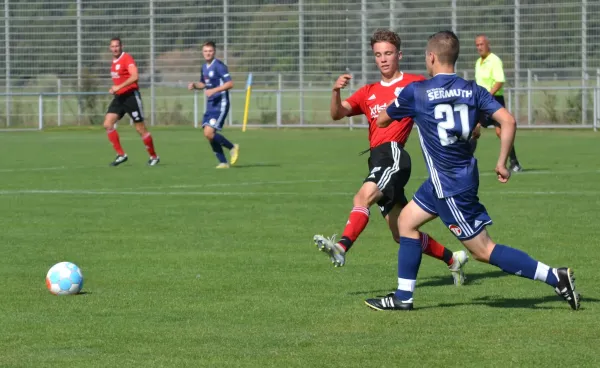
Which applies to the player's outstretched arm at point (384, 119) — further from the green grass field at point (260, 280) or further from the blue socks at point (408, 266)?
the green grass field at point (260, 280)

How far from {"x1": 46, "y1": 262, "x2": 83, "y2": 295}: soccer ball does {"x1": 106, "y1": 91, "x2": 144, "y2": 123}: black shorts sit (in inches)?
537

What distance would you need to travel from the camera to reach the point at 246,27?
44438 millimetres

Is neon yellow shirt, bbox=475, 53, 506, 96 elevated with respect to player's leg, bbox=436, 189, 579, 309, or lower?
elevated

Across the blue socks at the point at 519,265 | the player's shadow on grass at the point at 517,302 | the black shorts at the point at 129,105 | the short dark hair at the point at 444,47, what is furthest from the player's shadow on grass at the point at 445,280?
the black shorts at the point at 129,105

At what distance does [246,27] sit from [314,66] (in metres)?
3.25

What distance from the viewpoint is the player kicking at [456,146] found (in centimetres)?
745

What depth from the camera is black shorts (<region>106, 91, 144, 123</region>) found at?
71.7 ft

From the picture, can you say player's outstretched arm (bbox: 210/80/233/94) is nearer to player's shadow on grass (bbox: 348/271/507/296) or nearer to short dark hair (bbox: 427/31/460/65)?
player's shadow on grass (bbox: 348/271/507/296)

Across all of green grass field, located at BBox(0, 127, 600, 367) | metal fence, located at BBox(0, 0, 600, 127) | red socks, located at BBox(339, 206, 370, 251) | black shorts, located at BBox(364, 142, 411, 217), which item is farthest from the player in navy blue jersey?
metal fence, located at BBox(0, 0, 600, 127)

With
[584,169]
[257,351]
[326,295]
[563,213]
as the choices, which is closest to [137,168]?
[584,169]

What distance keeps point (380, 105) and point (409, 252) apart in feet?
5.73

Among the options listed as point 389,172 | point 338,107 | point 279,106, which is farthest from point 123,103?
point 279,106

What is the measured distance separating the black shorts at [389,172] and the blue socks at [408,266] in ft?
3.92

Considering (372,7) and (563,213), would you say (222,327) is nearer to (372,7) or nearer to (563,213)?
(563,213)
